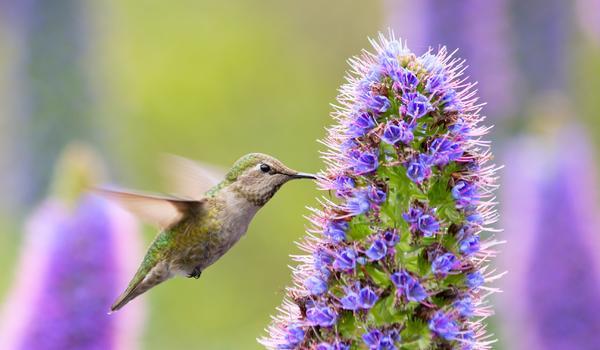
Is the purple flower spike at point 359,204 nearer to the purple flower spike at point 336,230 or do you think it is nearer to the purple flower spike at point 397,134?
the purple flower spike at point 336,230

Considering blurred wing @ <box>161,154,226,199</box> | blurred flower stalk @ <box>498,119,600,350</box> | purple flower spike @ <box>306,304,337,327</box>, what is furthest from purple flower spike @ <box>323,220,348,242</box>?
blurred flower stalk @ <box>498,119,600,350</box>


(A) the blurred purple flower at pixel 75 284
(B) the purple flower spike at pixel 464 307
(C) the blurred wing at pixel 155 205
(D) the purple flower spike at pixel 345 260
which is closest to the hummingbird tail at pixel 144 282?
(C) the blurred wing at pixel 155 205

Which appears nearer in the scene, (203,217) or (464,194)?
(464,194)

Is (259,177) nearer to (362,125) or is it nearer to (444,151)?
(362,125)

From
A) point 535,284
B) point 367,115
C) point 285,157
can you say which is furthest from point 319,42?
point 367,115

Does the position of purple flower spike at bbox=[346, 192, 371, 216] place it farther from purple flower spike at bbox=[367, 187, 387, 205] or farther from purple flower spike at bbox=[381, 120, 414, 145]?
purple flower spike at bbox=[381, 120, 414, 145]

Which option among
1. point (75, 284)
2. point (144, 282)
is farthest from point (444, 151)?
point (75, 284)
